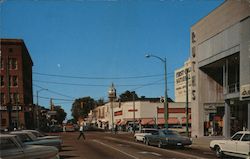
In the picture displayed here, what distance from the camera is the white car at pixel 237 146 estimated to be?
19406mm

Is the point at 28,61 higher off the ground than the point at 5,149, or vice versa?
the point at 28,61

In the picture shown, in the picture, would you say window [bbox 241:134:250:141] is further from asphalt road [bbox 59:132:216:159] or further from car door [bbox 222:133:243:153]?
asphalt road [bbox 59:132:216:159]

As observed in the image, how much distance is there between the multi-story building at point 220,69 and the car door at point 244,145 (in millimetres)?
14729

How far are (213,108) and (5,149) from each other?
130 feet

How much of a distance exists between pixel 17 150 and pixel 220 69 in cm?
3960

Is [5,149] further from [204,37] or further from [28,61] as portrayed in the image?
[28,61]

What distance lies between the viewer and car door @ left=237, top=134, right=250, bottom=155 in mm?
19250

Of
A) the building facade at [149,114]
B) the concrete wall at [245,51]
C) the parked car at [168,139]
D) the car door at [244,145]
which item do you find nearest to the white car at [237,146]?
the car door at [244,145]

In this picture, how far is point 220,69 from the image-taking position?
47906 mm

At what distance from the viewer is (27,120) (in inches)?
3228

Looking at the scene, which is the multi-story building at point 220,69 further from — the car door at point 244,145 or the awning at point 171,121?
the awning at point 171,121

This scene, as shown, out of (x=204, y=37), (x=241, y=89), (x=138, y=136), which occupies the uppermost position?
(x=204, y=37)

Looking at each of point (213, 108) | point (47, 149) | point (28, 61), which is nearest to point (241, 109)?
point (213, 108)

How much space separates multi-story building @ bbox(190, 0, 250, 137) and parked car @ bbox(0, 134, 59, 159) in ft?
81.5
